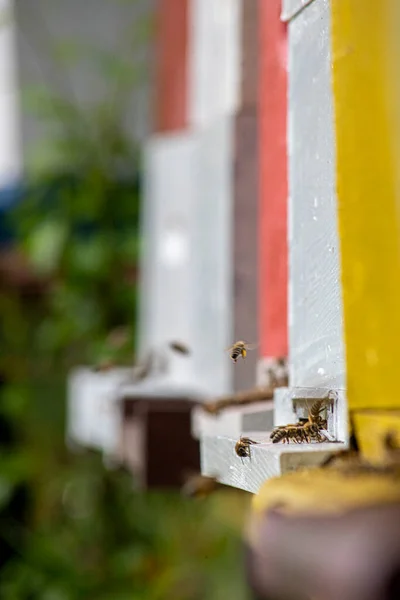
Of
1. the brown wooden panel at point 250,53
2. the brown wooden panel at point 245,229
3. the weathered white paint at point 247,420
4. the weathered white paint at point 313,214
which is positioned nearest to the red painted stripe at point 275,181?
the weathered white paint at point 247,420

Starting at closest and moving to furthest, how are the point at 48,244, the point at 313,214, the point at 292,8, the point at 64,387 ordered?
the point at 313,214 → the point at 292,8 → the point at 48,244 → the point at 64,387

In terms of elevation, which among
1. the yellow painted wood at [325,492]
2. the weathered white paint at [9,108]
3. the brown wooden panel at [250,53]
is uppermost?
the weathered white paint at [9,108]

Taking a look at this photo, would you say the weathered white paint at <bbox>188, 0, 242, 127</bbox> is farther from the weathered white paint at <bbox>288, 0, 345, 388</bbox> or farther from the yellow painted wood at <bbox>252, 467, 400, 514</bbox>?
the yellow painted wood at <bbox>252, 467, 400, 514</bbox>

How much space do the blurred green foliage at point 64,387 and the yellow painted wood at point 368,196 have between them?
423cm

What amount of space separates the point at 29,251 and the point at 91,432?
2.03m

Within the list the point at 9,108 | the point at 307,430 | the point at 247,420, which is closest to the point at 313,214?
the point at 307,430

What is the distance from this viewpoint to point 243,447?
2.05 m

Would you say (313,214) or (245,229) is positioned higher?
(245,229)

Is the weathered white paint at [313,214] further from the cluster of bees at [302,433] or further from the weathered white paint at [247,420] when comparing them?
the weathered white paint at [247,420]

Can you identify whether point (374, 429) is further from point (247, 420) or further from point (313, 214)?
point (247, 420)

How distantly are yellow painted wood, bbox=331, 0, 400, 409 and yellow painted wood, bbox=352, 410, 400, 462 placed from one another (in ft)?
0.15

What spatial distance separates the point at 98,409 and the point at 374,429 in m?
3.27

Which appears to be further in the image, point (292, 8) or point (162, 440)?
point (162, 440)

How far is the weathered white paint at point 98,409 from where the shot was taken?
468 cm
